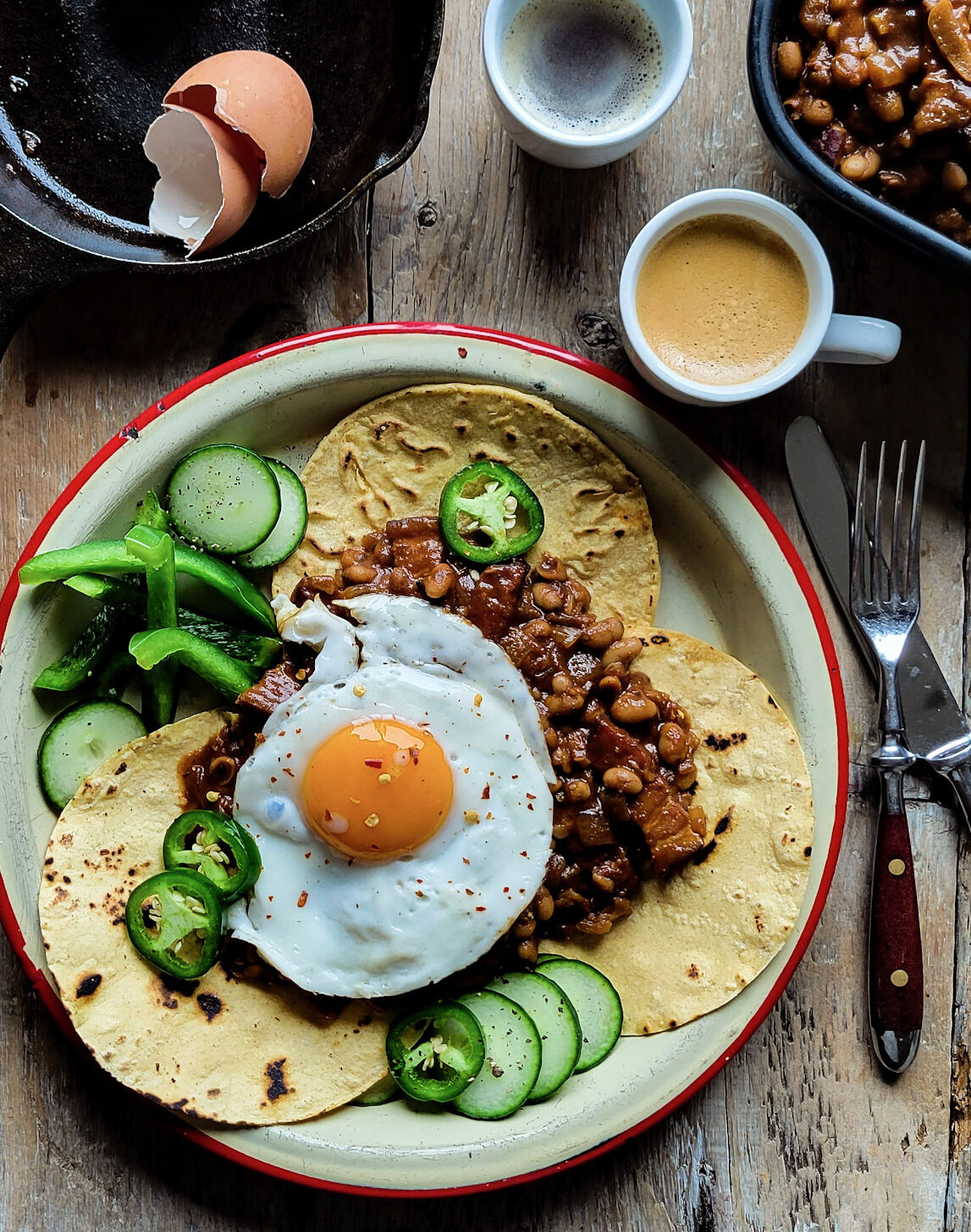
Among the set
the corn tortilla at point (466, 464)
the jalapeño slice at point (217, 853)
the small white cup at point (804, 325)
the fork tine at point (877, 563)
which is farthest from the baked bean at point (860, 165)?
the jalapeño slice at point (217, 853)

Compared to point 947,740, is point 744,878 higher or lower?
lower

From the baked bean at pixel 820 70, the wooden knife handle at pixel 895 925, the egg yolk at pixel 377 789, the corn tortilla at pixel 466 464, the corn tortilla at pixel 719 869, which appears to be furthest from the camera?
the wooden knife handle at pixel 895 925

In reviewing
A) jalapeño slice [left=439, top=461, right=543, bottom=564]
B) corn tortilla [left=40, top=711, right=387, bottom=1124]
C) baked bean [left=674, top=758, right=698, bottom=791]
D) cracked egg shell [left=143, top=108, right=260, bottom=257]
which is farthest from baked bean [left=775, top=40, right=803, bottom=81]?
corn tortilla [left=40, top=711, right=387, bottom=1124]

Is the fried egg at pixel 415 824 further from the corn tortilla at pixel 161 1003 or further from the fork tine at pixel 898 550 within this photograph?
the fork tine at pixel 898 550

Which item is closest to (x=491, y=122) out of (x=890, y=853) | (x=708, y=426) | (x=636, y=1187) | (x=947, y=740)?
(x=708, y=426)

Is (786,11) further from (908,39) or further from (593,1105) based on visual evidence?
(593,1105)
